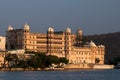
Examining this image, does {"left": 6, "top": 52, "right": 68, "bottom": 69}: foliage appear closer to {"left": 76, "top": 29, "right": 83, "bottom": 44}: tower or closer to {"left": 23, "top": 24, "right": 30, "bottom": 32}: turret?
{"left": 23, "top": 24, "right": 30, "bottom": 32}: turret

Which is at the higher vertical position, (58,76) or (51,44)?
(51,44)

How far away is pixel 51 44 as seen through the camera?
139375 mm

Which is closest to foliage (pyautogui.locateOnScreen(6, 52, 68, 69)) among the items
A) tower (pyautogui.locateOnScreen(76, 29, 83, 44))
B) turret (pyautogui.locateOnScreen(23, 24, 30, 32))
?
turret (pyautogui.locateOnScreen(23, 24, 30, 32))

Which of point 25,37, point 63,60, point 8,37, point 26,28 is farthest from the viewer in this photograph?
point 8,37

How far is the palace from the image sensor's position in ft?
448

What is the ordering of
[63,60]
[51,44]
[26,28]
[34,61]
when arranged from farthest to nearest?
[51,44] < [26,28] < [63,60] < [34,61]

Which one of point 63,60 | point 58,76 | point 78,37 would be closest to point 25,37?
point 63,60

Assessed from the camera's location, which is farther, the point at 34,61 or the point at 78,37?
the point at 78,37

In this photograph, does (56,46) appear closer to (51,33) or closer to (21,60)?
(51,33)

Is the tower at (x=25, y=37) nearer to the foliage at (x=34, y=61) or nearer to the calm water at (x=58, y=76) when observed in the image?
the foliage at (x=34, y=61)

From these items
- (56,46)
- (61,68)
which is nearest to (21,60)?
(61,68)

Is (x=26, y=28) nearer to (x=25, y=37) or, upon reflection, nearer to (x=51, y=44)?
(x=25, y=37)

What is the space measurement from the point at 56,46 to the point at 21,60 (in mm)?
21022

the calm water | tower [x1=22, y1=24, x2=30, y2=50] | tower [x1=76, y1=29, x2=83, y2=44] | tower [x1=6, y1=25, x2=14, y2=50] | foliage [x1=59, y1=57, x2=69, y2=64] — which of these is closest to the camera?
the calm water
